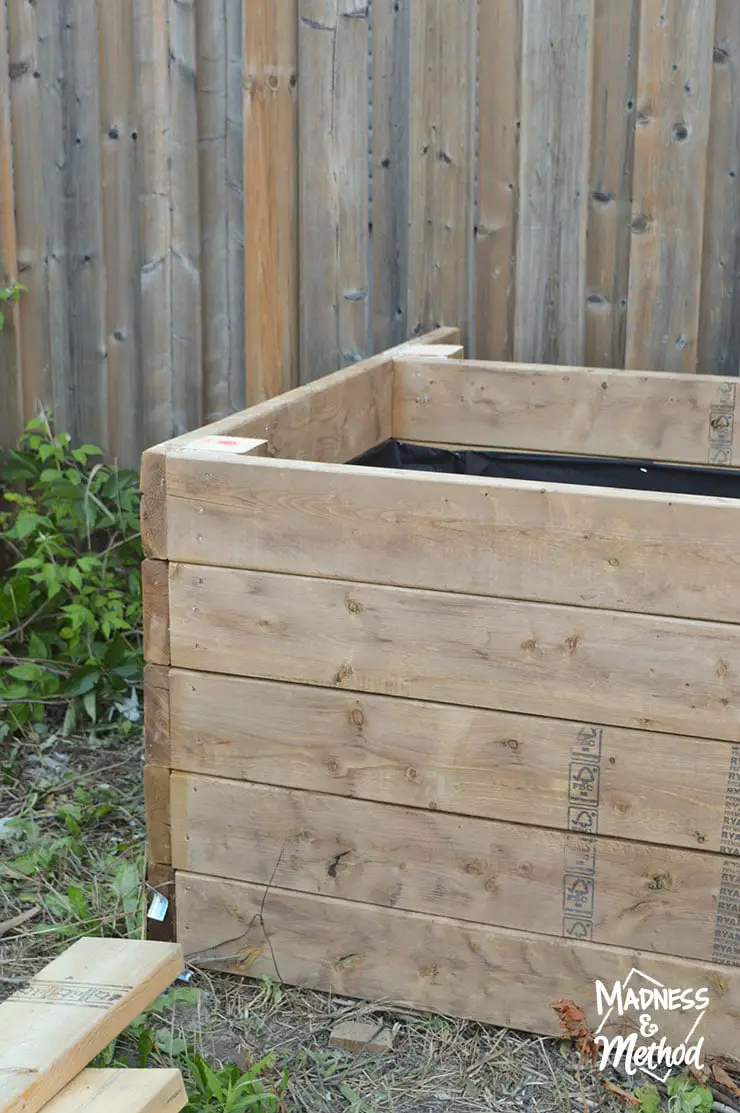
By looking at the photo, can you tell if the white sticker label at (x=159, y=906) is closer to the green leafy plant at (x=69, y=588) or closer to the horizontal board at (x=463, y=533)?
the horizontal board at (x=463, y=533)

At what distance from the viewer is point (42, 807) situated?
329 cm

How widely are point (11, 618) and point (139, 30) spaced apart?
162 cm

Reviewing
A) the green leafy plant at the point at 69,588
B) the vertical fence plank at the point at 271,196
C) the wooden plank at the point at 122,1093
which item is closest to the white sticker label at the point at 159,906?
the wooden plank at the point at 122,1093

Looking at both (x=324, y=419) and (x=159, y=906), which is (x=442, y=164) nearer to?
(x=324, y=419)

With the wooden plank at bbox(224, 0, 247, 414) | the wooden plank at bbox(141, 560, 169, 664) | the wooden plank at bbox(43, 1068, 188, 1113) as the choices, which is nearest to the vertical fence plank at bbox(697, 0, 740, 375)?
the wooden plank at bbox(224, 0, 247, 414)

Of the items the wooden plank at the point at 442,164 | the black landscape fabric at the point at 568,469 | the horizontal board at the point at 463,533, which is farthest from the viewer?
the wooden plank at the point at 442,164

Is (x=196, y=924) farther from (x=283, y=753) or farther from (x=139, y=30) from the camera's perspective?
(x=139, y=30)

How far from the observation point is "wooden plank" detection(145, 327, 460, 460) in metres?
2.62

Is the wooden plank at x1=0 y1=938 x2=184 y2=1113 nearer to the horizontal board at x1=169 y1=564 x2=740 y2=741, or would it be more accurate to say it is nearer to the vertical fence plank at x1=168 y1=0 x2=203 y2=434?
the horizontal board at x1=169 y1=564 x2=740 y2=741

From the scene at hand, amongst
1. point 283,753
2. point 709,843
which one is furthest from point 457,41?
point 709,843

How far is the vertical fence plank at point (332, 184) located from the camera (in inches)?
135

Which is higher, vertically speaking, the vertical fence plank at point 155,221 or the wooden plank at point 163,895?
the vertical fence plank at point 155,221

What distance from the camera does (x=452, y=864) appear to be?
2.36m

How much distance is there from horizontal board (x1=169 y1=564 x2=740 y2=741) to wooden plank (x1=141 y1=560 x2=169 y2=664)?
19 millimetres
